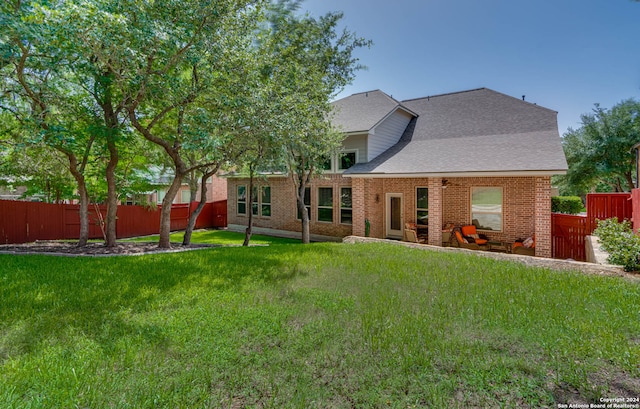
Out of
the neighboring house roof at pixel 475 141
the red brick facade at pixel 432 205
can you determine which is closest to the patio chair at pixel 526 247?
the red brick facade at pixel 432 205

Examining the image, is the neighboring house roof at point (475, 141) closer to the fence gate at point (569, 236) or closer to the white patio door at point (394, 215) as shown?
the white patio door at point (394, 215)

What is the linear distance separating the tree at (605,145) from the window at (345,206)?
64.9ft

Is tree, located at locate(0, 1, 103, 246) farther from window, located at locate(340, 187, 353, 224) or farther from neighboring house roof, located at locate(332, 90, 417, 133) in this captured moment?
window, located at locate(340, 187, 353, 224)

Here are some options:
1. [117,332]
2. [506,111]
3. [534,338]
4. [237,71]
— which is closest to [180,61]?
[237,71]

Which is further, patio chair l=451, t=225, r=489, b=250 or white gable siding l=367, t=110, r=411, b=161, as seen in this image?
white gable siding l=367, t=110, r=411, b=161

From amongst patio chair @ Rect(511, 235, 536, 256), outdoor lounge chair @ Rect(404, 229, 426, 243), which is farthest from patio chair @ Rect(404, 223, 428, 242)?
patio chair @ Rect(511, 235, 536, 256)

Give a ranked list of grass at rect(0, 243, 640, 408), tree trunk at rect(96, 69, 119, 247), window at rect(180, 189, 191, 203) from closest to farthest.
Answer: grass at rect(0, 243, 640, 408) < tree trunk at rect(96, 69, 119, 247) < window at rect(180, 189, 191, 203)

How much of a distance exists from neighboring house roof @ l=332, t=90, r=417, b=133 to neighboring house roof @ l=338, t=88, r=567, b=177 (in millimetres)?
806

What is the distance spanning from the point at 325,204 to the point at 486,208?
7.28m

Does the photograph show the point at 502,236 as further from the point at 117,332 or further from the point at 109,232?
the point at 109,232

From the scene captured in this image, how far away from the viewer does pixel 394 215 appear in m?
15.0

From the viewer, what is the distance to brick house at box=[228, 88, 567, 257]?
10906mm

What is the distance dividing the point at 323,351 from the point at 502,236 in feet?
37.1

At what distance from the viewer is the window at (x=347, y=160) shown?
49.9 feet
